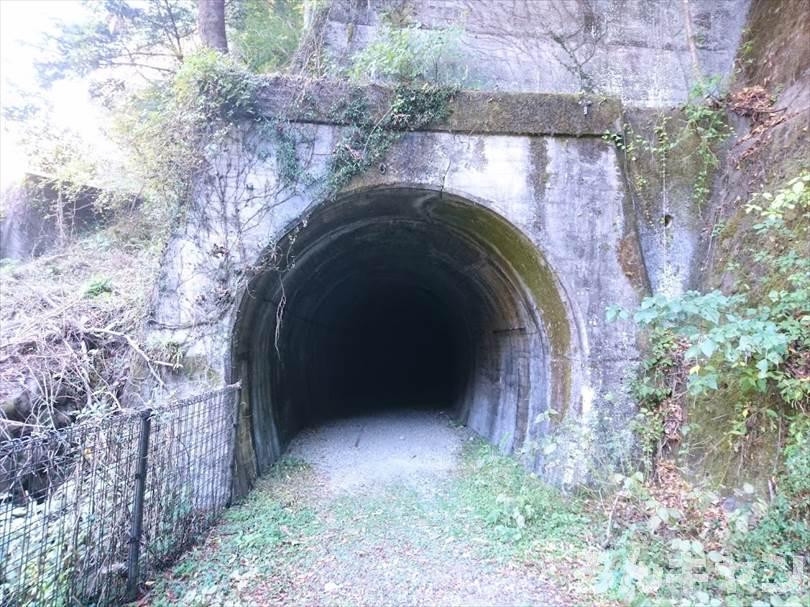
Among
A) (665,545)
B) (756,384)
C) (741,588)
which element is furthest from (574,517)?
(756,384)

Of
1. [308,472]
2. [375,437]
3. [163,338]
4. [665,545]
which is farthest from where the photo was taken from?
[375,437]

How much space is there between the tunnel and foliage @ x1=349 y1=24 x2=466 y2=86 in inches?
63.9

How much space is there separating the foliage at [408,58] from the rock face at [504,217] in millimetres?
603

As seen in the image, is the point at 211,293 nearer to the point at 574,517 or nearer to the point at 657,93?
the point at 574,517

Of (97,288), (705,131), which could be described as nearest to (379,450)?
(97,288)

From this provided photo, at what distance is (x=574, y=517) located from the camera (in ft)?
15.9

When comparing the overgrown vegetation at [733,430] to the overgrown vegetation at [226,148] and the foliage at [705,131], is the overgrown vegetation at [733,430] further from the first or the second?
the overgrown vegetation at [226,148]

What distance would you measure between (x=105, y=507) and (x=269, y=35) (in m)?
9.40

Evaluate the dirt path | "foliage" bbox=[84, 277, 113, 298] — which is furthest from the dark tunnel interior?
"foliage" bbox=[84, 277, 113, 298]

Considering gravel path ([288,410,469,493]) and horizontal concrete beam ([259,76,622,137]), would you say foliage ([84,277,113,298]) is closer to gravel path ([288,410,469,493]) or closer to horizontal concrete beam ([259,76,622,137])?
gravel path ([288,410,469,493])

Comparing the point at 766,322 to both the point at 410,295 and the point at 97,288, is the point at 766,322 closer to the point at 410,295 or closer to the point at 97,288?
the point at 97,288

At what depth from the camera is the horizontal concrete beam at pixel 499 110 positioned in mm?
5926

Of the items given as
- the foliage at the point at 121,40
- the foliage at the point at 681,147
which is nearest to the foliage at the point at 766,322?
the foliage at the point at 681,147

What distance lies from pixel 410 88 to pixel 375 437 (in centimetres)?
632
